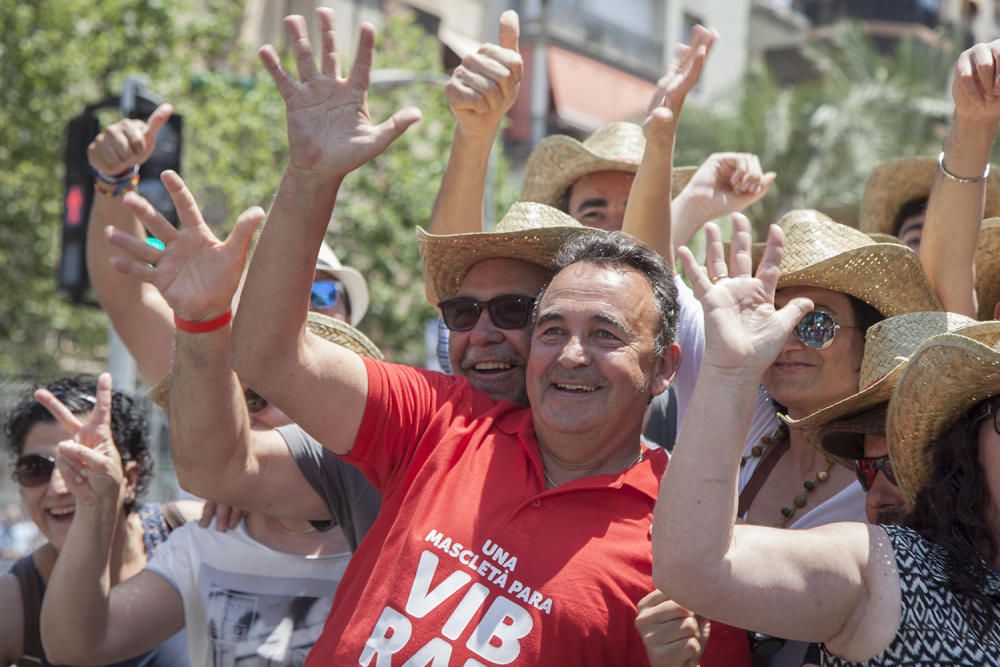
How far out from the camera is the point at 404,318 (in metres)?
19.4

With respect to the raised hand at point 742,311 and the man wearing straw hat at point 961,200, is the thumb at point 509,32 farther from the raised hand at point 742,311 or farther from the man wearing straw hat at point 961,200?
the raised hand at point 742,311

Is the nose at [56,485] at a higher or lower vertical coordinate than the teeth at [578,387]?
lower

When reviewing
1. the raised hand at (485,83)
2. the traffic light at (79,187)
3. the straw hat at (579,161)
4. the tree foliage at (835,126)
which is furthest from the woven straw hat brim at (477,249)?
the tree foliage at (835,126)

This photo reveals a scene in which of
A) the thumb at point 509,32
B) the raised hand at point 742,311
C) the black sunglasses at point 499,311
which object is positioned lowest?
the black sunglasses at point 499,311

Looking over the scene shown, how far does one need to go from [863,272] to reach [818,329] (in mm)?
195

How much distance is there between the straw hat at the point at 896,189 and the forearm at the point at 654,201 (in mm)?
1329

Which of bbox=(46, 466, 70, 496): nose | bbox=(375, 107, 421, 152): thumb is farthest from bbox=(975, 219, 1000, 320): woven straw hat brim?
bbox=(46, 466, 70, 496): nose

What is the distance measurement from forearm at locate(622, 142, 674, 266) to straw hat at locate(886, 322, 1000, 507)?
1.03m

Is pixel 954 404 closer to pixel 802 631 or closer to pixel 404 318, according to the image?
pixel 802 631

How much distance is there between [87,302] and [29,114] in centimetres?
853

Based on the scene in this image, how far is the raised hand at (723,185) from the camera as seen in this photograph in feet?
13.3

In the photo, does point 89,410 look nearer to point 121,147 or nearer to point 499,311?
point 121,147

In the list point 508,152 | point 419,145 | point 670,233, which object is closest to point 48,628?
point 670,233

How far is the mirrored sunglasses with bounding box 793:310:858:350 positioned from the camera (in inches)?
131
